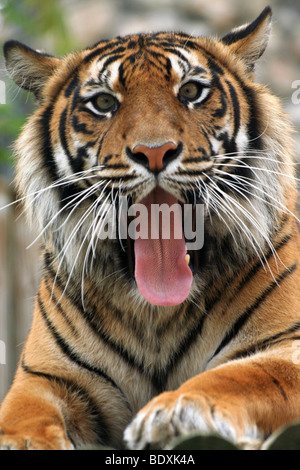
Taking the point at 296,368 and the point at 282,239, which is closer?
the point at 296,368

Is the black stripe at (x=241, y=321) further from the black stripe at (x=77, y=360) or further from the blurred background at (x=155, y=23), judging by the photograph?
the blurred background at (x=155, y=23)

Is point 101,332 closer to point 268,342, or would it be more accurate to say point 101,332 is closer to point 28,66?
point 268,342

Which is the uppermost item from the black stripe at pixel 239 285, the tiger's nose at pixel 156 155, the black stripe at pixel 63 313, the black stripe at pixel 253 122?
the black stripe at pixel 253 122

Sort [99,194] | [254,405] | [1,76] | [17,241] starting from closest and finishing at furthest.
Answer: [254,405] < [99,194] < [1,76] < [17,241]

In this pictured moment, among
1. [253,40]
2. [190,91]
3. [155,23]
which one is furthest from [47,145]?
[155,23]

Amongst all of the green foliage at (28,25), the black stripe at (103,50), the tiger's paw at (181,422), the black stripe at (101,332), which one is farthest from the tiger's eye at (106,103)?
the green foliage at (28,25)

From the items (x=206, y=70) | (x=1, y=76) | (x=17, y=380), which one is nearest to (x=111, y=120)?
(x=206, y=70)

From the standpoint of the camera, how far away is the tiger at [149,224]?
7.14 feet

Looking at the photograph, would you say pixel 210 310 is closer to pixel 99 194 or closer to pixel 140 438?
pixel 99 194

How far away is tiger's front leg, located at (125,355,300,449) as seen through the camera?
172 cm

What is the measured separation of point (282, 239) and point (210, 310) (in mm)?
392

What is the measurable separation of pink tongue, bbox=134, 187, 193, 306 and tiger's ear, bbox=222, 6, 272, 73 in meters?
0.72

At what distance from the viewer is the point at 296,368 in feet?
6.82

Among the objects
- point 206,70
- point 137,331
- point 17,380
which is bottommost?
point 17,380
